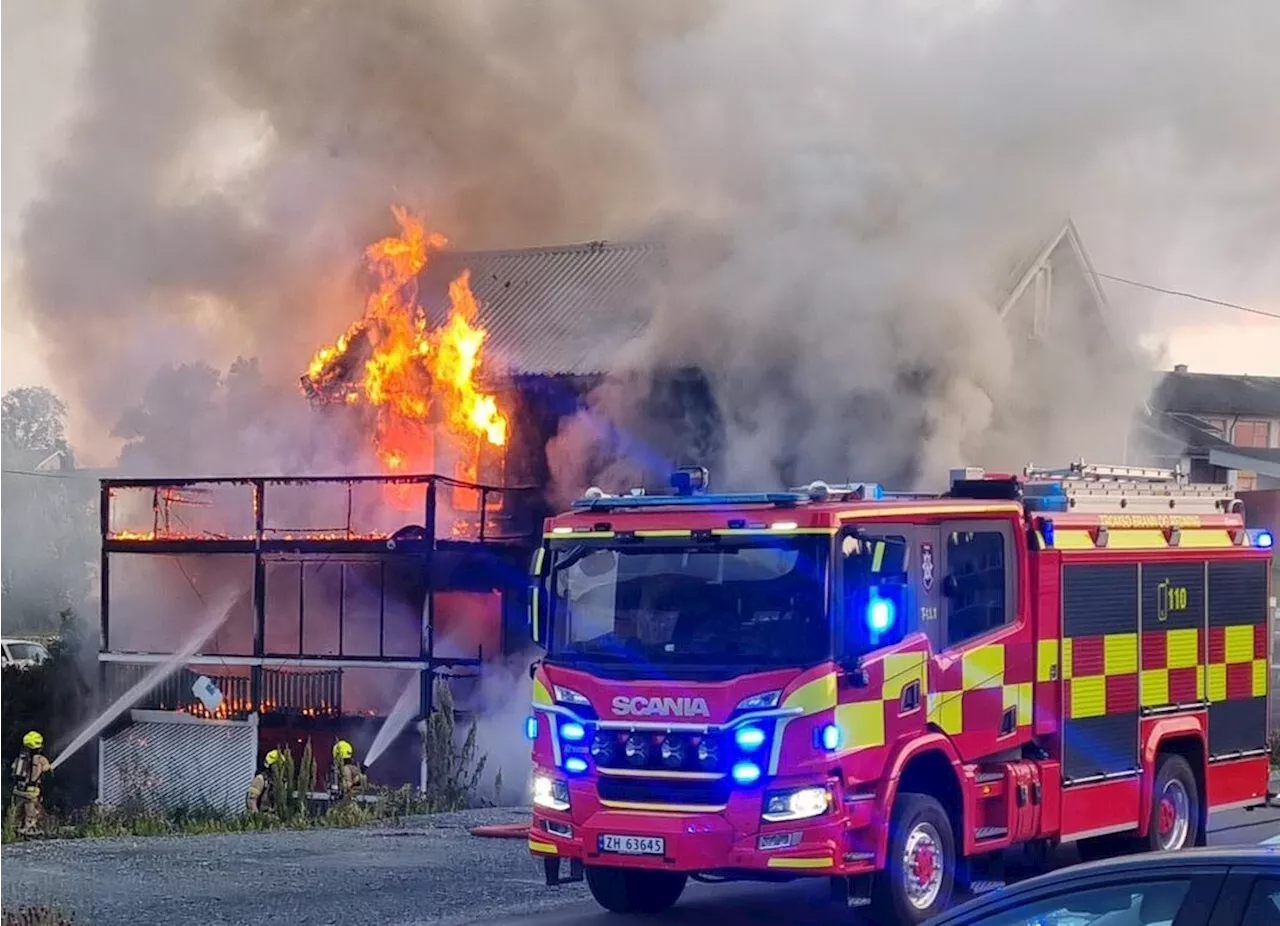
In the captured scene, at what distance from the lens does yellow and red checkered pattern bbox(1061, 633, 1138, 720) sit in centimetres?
977

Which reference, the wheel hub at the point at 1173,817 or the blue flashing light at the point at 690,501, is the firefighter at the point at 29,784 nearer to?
the blue flashing light at the point at 690,501

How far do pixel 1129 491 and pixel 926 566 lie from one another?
250 centimetres

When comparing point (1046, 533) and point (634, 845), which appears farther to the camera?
point (1046, 533)

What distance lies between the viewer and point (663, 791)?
8.38 metres

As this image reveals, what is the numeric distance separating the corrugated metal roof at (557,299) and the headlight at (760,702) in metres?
15.4

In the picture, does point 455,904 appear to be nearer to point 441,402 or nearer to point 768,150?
point 768,150

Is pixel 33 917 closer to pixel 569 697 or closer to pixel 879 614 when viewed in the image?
pixel 569 697

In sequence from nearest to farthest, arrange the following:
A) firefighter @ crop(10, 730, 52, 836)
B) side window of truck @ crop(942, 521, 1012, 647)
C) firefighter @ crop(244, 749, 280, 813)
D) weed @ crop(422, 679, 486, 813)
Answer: side window of truck @ crop(942, 521, 1012, 647) < firefighter @ crop(244, 749, 280, 813) < weed @ crop(422, 679, 486, 813) < firefighter @ crop(10, 730, 52, 836)

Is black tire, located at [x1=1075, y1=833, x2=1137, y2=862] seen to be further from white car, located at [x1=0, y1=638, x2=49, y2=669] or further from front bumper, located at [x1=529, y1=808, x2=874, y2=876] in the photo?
white car, located at [x1=0, y1=638, x2=49, y2=669]

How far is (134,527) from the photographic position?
85.4 ft

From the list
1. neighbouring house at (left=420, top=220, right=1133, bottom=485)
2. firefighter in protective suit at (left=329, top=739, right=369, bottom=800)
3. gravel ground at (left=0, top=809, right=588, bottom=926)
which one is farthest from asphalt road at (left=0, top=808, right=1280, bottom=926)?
neighbouring house at (left=420, top=220, right=1133, bottom=485)

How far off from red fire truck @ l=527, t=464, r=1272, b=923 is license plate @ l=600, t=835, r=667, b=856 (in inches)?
0.6

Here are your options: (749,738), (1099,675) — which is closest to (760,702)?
(749,738)

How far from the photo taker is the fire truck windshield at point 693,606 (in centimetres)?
827
